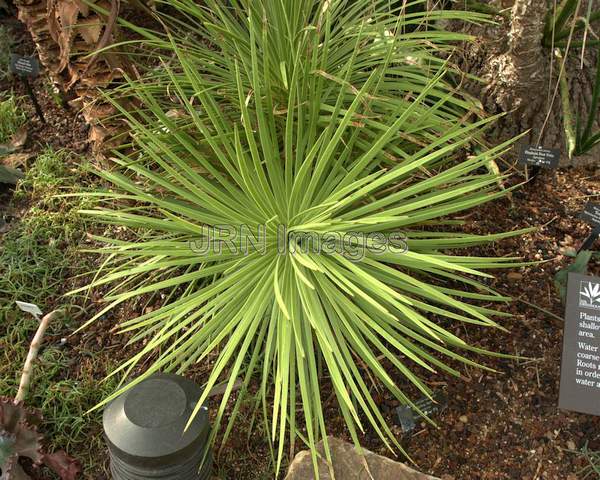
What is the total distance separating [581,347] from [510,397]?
9.5 inches

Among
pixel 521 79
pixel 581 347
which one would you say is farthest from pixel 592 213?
pixel 521 79

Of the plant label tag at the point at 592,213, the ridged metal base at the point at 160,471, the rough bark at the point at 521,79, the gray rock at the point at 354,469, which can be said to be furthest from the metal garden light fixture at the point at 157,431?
the rough bark at the point at 521,79

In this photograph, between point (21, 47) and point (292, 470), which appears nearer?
point (292, 470)

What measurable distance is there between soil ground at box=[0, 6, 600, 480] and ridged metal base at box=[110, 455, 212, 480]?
19 cm

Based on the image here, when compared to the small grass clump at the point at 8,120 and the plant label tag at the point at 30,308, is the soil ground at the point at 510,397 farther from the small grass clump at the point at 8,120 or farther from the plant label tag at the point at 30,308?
the small grass clump at the point at 8,120

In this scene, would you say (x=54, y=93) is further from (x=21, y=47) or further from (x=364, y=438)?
(x=364, y=438)

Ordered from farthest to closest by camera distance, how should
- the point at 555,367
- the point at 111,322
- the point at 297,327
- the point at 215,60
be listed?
the point at 111,322 → the point at 215,60 → the point at 555,367 → the point at 297,327

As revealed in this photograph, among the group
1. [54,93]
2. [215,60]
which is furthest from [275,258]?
[54,93]

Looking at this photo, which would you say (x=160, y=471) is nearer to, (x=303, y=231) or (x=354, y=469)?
(x=354, y=469)

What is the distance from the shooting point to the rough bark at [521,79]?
5.49 ft

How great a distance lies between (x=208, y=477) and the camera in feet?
4.72

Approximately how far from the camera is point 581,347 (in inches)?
54.7

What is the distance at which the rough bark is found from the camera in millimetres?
1675

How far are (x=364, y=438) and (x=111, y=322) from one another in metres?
0.86
